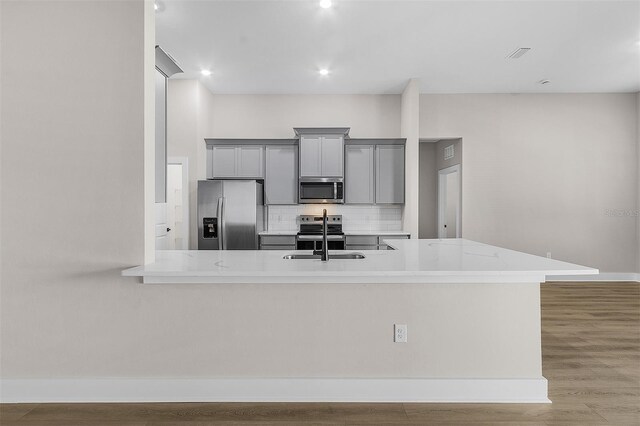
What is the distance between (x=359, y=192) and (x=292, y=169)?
42.8 inches

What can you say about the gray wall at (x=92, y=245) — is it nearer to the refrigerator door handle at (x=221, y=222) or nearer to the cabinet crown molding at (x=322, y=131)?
the refrigerator door handle at (x=221, y=222)

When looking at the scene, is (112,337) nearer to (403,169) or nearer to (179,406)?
(179,406)

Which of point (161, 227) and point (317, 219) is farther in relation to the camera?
point (317, 219)

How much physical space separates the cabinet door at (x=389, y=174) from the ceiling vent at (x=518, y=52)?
185 centimetres

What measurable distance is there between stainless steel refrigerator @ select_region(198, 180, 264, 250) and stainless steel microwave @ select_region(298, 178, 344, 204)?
30.5 inches

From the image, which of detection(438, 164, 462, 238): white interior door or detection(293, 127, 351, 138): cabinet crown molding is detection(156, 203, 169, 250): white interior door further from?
detection(438, 164, 462, 238): white interior door

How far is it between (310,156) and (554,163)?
394 centimetres

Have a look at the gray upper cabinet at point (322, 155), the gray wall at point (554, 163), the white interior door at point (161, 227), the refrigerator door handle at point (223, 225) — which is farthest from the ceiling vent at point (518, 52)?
the white interior door at point (161, 227)

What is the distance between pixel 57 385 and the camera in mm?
2314

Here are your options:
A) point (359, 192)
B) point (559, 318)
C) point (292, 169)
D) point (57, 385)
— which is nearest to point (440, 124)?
point (359, 192)

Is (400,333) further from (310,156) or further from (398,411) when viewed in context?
(310,156)

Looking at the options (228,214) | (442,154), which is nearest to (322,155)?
(228,214)

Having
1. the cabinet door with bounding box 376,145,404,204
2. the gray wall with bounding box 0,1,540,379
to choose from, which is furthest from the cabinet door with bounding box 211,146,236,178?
the gray wall with bounding box 0,1,540,379

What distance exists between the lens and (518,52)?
4.62 m
